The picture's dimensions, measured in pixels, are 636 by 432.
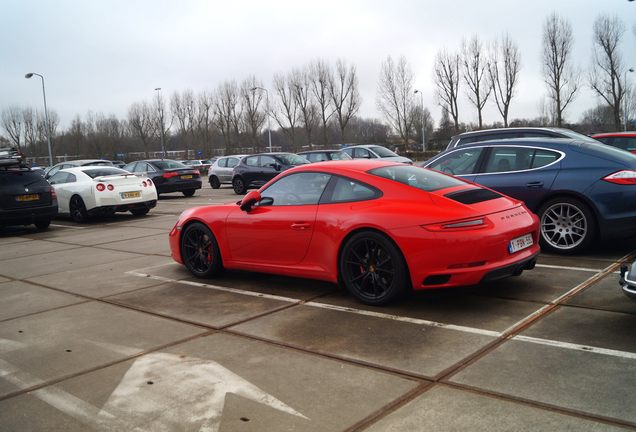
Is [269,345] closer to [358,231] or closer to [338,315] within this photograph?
[338,315]

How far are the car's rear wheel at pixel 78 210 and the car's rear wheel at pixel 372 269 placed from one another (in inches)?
422

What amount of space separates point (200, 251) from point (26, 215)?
758cm

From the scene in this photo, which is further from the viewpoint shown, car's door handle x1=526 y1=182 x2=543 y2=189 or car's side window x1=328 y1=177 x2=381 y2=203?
car's door handle x1=526 y1=182 x2=543 y2=189

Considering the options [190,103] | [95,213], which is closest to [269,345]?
[95,213]

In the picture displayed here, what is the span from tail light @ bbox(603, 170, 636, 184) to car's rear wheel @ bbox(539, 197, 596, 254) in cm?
43

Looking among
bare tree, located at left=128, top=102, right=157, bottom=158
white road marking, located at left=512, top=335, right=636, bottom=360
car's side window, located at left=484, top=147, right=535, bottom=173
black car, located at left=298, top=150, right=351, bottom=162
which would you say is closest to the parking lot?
white road marking, located at left=512, top=335, right=636, bottom=360

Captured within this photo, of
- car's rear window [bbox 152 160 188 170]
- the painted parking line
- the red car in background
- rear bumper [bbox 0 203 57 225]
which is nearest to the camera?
the painted parking line

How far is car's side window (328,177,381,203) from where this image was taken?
5.33m

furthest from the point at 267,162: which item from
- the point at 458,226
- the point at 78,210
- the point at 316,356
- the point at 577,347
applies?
the point at 577,347

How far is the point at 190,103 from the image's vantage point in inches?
3041

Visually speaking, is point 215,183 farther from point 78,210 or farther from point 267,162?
point 78,210

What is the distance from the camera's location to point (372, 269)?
17.0 ft

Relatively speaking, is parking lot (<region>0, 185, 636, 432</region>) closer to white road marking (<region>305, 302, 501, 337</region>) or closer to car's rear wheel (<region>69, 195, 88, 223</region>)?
white road marking (<region>305, 302, 501, 337</region>)

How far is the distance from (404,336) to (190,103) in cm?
7705
